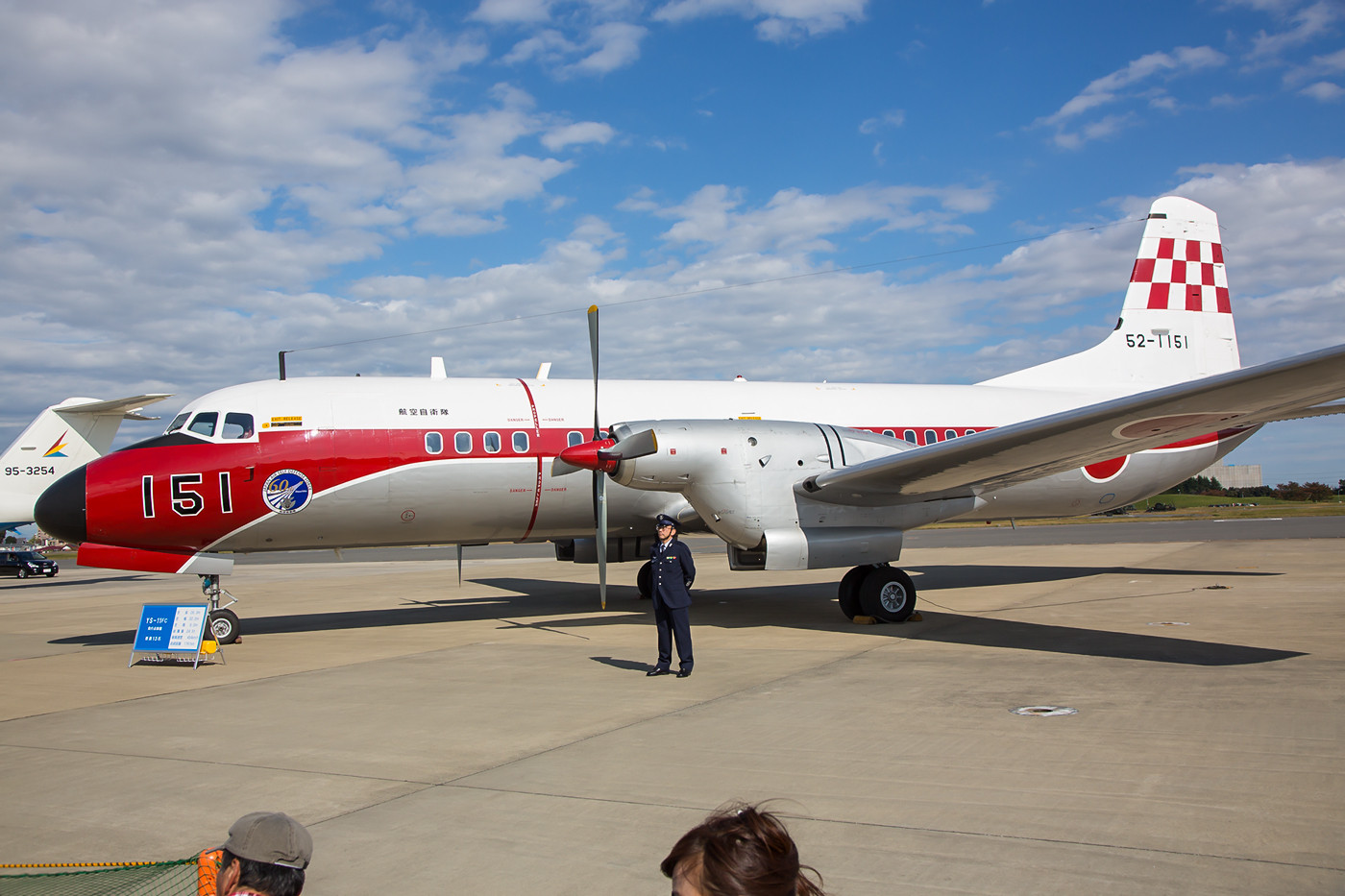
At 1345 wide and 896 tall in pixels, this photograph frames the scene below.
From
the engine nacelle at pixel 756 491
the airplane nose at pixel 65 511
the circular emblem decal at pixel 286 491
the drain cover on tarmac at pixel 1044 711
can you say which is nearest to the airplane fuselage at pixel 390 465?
the circular emblem decal at pixel 286 491

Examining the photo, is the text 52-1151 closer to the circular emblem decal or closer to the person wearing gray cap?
the circular emblem decal

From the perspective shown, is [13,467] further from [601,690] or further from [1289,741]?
[1289,741]

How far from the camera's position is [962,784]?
5312 mm

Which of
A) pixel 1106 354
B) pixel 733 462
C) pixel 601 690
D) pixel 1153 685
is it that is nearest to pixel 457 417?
pixel 733 462

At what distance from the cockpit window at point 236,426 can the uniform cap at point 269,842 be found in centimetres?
1135

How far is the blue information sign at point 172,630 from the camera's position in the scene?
10672mm

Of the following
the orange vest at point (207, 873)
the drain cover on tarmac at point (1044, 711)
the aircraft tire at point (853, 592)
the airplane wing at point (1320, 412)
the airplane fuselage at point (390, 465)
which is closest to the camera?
the orange vest at point (207, 873)

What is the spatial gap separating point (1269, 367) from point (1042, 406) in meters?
9.07

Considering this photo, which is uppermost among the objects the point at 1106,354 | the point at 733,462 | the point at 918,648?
the point at 1106,354

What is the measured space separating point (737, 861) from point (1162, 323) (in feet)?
62.1

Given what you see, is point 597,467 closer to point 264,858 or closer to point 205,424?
point 205,424

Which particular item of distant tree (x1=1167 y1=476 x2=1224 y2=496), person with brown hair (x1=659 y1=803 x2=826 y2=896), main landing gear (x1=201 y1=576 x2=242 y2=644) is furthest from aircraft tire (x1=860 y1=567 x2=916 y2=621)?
distant tree (x1=1167 y1=476 x2=1224 y2=496)

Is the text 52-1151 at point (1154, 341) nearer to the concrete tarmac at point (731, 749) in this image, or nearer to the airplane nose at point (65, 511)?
the concrete tarmac at point (731, 749)

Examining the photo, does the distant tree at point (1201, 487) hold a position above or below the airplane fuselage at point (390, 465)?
below
